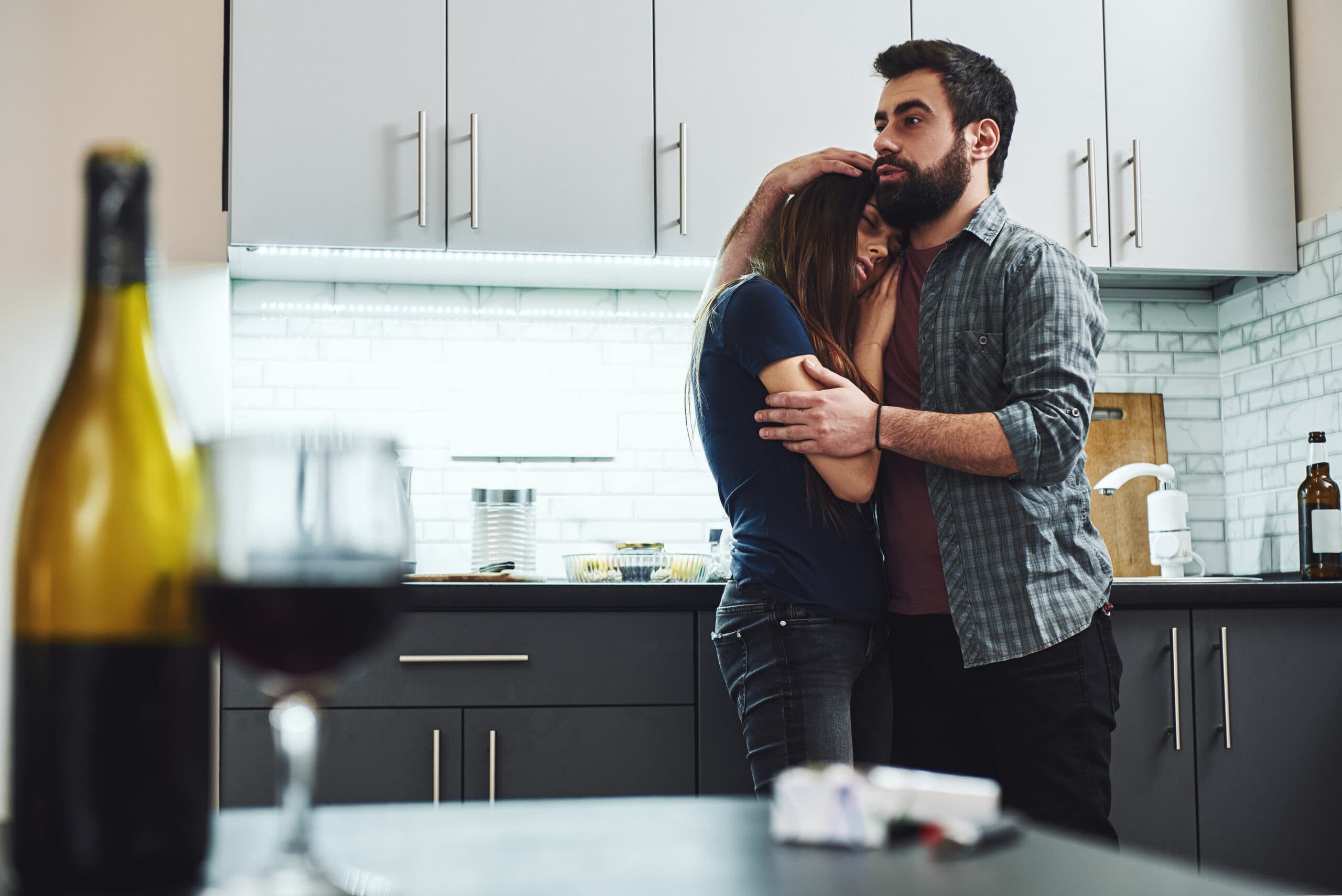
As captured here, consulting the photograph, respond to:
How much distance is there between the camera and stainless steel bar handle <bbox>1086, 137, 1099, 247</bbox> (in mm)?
3070

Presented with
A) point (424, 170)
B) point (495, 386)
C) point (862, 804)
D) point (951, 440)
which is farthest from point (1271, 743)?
point (862, 804)

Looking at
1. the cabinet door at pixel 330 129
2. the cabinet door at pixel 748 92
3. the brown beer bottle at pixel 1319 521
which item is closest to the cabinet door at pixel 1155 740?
the brown beer bottle at pixel 1319 521

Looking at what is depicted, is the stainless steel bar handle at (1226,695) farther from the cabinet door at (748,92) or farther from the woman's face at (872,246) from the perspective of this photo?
the cabinet door at (748,92)

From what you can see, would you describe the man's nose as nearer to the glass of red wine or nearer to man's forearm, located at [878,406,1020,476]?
man's forearm, located at [878,406,1020,476]

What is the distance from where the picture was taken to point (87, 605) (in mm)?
494

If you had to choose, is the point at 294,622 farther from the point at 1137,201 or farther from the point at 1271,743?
the point at 1137,201

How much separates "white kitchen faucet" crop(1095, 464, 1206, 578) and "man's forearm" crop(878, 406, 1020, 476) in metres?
1.38

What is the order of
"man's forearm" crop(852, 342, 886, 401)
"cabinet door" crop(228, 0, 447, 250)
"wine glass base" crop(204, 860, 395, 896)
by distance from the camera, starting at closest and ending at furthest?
"wine glass base" crop(204, 860, 395, 896) < "man's forearm" crop(852, 342, 886, 401) < "cabinet door" crop(228, 0, 447, 250)

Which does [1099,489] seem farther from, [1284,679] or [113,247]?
[113,247]

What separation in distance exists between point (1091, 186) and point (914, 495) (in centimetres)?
146

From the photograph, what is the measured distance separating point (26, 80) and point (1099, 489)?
267 cm

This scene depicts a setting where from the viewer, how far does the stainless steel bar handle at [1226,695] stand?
8.36 feet

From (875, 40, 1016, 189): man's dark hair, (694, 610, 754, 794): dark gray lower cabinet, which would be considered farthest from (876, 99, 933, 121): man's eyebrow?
(694, 610, 754, 794): dark gray lower cabinet

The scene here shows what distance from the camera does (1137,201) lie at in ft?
10.2
